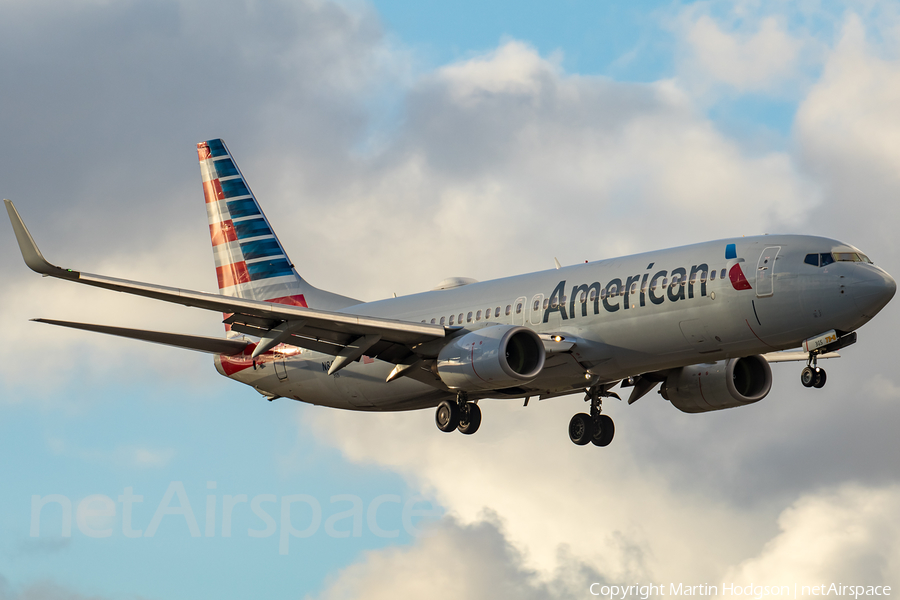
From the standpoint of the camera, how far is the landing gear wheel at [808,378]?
3053cm

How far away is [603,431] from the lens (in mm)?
38594

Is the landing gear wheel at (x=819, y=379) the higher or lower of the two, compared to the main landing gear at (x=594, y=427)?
lower

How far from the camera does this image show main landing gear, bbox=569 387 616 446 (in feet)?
127

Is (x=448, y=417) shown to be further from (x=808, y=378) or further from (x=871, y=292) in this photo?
(x=871, y=292)

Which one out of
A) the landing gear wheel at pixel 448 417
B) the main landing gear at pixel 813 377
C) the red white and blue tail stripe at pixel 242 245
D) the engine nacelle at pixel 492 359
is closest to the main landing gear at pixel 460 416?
the landing gear wheel at pixel 448 417

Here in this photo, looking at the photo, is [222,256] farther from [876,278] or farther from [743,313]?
[876,278]

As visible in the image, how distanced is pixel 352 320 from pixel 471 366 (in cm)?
359

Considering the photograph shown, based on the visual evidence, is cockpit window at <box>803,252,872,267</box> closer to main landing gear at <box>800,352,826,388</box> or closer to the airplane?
the airplane

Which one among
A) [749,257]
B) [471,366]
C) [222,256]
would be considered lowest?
[471,366]

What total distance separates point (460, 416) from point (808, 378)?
11.0 metres

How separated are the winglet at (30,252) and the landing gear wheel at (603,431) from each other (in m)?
18.0

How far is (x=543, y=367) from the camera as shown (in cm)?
3428

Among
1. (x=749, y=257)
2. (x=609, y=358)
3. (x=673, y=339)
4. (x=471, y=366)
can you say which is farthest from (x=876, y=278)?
(x=471, y=366)

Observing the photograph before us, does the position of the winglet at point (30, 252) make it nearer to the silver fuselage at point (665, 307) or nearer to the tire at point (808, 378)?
the silver fuselage at point (665, 307)
